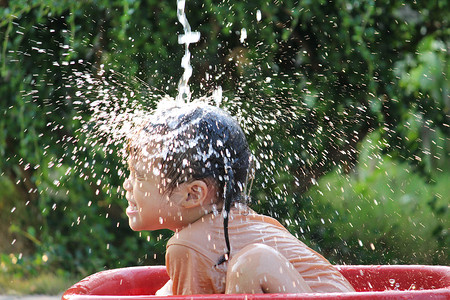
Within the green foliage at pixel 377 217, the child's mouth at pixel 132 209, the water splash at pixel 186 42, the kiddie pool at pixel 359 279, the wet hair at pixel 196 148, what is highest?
the water splash at pixel 186 42

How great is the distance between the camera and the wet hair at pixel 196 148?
6.15 ft

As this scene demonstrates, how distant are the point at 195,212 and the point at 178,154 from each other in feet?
0.60

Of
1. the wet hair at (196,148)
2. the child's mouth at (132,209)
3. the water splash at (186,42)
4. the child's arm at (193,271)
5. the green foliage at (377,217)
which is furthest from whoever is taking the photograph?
the green foliage at (377,217)

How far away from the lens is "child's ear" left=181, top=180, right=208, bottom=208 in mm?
1883

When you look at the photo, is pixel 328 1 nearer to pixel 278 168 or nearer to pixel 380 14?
pixel 380 14

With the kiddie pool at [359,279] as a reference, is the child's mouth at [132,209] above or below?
above

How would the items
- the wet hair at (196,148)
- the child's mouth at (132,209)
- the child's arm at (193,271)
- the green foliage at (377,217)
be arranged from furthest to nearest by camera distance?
1. the green foliage at (377,217)
2. the child's mouth at (132,209)
3. the wet hair at (196,148)
4. the child's arm at (193,271)

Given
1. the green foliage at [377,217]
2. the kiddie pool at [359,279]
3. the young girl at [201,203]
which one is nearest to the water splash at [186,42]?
the green foliage at [377,217]

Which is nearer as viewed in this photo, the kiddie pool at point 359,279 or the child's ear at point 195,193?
the child's ear at point 195,193

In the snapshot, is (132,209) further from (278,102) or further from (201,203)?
(278,102)

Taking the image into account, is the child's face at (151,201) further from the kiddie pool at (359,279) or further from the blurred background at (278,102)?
the blurred background at (278,102)

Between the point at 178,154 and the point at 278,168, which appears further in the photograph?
the point at 278,168

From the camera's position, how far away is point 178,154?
6.16 feet

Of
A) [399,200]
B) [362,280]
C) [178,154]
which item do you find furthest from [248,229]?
[399,200]
